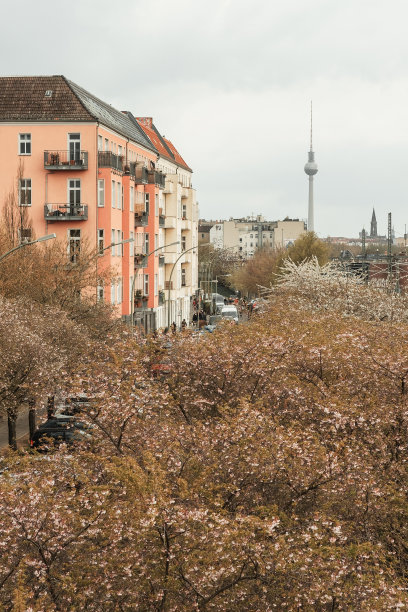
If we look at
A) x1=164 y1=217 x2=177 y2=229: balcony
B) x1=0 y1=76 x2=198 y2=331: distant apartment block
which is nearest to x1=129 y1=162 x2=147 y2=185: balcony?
x1=0 y1=76 x2=198 y2=331: distant apartment block

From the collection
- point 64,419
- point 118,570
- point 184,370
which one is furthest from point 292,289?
point 118,570

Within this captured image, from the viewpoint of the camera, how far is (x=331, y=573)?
1238 centimetres

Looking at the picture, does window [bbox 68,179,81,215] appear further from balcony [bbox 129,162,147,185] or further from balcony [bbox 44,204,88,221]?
balcony [bbox 129,162,147,185]

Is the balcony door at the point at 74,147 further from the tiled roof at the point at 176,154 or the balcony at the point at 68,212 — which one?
the tiled roof at the point at 176,154

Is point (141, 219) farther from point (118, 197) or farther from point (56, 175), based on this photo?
point (56, 175)

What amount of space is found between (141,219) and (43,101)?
1247 centimetres

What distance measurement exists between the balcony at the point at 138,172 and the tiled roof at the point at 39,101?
8.34 m

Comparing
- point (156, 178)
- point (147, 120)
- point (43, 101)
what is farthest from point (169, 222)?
point (43, 101)

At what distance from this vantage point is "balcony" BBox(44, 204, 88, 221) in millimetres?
55469

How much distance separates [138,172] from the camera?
66.4 m

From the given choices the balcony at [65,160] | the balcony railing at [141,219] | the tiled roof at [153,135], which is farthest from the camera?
the tiled roof at [153,135]

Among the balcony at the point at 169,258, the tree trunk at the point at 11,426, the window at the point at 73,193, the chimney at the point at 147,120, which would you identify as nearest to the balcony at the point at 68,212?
the window at the point at 73,193

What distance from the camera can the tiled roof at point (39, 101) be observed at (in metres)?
55.9

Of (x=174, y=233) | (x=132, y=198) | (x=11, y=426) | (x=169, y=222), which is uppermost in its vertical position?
(x=132, y=198)
